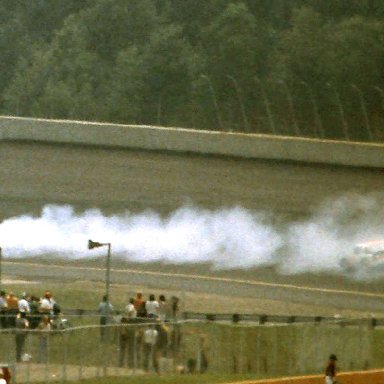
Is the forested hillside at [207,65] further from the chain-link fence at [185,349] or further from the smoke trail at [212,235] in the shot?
the chain-link fence at [185,349]

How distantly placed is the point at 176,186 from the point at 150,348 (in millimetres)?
34557

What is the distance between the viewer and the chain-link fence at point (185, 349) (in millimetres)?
26234

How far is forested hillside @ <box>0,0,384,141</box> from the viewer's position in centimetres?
8194

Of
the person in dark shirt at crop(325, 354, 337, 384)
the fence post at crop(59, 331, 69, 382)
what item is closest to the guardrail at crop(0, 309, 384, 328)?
the person in dark shirt at crop(325, 354, 337, 384)

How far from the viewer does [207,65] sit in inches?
3696

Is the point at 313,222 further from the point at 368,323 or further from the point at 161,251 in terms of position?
the point at 368,323

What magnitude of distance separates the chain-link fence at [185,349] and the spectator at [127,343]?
0.05ft

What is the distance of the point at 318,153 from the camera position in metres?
59.6

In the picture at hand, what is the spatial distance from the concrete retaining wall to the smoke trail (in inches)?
65.2

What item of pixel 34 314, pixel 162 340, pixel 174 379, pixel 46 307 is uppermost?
pixel 46 307

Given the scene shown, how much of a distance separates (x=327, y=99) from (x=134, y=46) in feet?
71.8

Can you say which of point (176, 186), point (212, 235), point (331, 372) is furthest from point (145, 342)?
point (176, 186)

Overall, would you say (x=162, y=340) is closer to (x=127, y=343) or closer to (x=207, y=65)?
(x=127, y=343)

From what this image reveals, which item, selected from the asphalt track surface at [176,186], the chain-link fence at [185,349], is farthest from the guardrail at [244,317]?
the asphalt track surface at [176,186]
